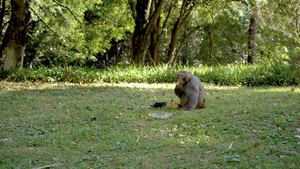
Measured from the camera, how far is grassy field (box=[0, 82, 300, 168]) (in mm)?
3799

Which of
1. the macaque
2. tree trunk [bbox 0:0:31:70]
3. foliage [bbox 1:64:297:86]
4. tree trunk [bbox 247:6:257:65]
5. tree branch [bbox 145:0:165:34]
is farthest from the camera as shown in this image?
tree trunk [bbox 247:6:257:65]

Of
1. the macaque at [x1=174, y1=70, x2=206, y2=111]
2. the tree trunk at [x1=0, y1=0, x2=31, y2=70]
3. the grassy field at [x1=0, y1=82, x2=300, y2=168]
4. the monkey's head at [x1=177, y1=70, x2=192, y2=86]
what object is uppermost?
the tree trunk at [x1=0, y1=0, x2=31, y2=70]

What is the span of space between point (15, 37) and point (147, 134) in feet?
33.9

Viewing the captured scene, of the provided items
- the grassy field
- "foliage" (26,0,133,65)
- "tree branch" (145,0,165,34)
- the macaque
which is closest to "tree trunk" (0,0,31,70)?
"foliage" (26,0,133,65)

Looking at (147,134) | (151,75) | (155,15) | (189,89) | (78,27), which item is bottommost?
(147,134)

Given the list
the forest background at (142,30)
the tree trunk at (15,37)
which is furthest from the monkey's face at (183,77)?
the tree trunk at (15,37)

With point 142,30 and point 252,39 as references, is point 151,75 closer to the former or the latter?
point 142,30

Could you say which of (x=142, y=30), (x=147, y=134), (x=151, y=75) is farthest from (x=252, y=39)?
(x=147, y=134)

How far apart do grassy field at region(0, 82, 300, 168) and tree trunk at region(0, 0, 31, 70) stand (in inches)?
226

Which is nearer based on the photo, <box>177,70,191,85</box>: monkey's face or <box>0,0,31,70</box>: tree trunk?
<box>177,70,191,85</box>: monkey's face

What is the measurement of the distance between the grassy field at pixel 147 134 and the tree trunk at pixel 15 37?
18.9 ft

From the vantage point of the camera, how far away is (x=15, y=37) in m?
13.0

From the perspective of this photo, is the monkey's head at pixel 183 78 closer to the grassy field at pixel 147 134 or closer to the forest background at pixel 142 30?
the grassy field at pixel 147 134

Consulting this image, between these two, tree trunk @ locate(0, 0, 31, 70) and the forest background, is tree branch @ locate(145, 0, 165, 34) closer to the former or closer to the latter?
the forest background
